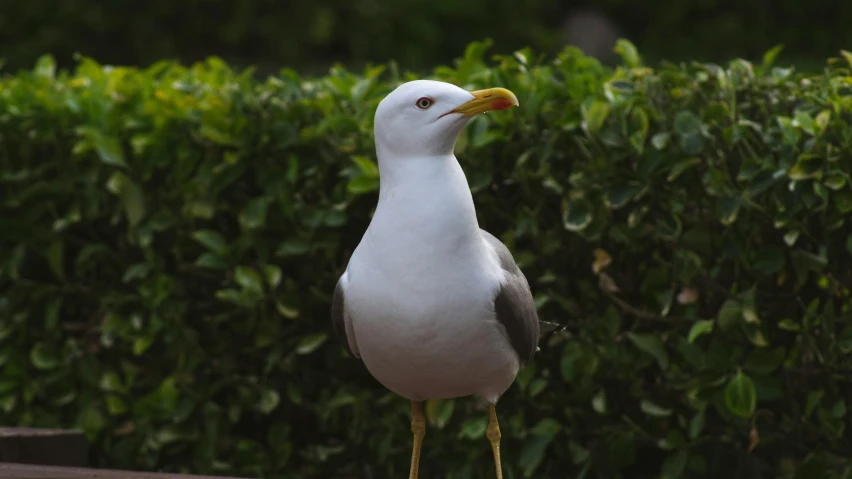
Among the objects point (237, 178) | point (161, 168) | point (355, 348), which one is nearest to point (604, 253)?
point (355, 348)

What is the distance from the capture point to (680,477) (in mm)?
3846

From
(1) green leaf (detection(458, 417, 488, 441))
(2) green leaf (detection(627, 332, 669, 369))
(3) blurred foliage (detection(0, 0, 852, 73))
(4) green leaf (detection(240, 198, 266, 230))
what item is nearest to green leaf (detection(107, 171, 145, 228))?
(4) green leaf (detection(240, 198, 266, 230))

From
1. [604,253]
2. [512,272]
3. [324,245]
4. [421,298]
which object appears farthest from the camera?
[324,245]

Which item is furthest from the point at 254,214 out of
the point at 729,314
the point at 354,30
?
the point at 354,30

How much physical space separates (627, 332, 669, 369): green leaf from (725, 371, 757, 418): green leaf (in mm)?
236

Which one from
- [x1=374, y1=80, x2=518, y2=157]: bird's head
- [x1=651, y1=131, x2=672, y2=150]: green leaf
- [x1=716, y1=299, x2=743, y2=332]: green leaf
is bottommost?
[x1=716, y1=299, x2=743, y2=332]: green leaf

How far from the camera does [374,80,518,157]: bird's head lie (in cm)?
269

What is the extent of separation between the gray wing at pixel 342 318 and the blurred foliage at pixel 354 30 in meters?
8.20

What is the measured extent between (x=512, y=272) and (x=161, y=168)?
1.87 m

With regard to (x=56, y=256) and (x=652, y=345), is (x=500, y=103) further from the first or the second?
(x=56, y=256)

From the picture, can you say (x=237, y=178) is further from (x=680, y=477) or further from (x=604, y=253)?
(x=680, y=477)

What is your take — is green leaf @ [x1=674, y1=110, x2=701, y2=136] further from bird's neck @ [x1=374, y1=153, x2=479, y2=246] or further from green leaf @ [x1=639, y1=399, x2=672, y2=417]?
bird's neck @ [x1=374, y1=153, x2=479, y2=246]

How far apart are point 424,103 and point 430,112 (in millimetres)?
26

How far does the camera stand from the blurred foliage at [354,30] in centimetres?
1140
